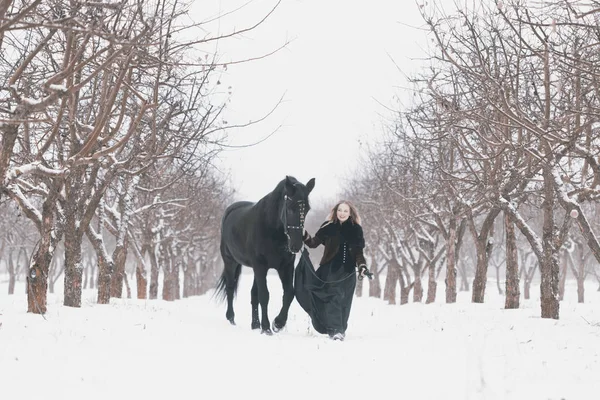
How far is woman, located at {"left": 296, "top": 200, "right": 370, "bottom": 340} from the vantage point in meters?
8.55

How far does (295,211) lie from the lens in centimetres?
800

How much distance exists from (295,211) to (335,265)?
1.27m

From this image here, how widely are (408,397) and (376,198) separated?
23.9 m

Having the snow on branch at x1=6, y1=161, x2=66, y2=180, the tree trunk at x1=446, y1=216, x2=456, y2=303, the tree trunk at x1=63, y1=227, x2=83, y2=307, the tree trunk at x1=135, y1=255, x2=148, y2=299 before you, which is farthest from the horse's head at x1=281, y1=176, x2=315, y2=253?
the tree trunk at x1=135, y1=255, x2=148, y2=299

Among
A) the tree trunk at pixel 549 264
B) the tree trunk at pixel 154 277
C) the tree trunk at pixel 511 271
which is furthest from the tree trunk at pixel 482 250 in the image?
the tree trunk at pixel 154 277

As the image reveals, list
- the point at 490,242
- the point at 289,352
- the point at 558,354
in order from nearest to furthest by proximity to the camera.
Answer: the point at 558,354 < the point at 289,352 < the point at 490,242

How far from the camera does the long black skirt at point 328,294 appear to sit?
330 inches

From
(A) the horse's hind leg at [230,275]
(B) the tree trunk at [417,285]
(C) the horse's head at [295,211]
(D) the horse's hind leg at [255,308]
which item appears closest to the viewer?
(C) the horse's head at [295,211]

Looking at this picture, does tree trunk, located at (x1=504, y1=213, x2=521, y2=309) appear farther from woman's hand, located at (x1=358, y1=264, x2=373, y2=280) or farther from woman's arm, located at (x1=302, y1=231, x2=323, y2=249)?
woman's arm, located at (x1=302, y1=231, x2=323, y2=249)

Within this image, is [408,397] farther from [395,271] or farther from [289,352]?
[395,271]

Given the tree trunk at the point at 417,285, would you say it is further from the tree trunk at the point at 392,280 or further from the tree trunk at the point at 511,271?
the tree trunk at the point at 511,271

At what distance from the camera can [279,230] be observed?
28.6 feet

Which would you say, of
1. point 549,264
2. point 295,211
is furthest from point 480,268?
point 295,211

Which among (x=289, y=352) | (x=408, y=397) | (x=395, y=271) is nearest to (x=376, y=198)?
(x=395, y=271)
